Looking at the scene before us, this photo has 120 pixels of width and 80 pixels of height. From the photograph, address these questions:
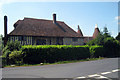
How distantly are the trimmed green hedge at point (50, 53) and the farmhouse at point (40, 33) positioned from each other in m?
5.25

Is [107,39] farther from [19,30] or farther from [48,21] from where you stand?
[19,30]

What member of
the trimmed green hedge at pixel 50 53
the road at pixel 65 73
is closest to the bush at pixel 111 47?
the trimmed green hedge at pixel 50 53

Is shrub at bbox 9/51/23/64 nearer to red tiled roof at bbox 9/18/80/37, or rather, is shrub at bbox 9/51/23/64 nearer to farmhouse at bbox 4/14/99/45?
farmhouse at bbox 4/14/99/45

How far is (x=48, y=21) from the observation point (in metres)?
25.9

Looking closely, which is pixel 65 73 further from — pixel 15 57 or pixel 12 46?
pixel 12 46

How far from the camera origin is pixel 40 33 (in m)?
21.0

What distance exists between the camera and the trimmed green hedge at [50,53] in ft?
41.9

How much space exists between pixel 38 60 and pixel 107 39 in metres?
14.4

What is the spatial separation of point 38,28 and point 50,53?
365 inches

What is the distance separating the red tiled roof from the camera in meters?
20.0

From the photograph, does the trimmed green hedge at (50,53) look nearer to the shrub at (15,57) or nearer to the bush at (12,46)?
the shrub at (15,57)

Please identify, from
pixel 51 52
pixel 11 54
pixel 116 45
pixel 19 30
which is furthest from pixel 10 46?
pixel 116 45

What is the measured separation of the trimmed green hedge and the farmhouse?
207 inches

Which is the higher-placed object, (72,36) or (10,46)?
(72,36)
